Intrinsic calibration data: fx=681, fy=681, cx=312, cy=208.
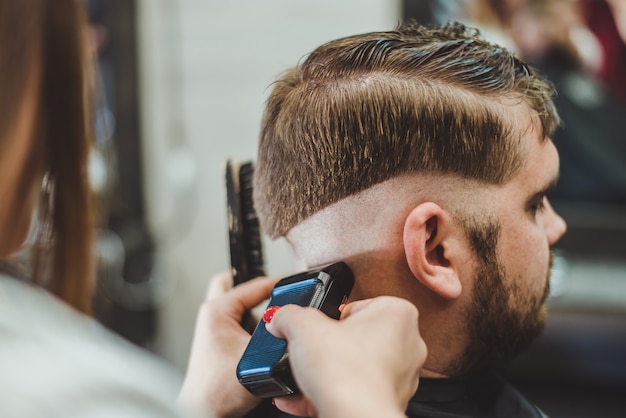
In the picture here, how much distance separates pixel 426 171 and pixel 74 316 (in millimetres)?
437

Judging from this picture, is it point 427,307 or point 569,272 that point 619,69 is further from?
point 427,307

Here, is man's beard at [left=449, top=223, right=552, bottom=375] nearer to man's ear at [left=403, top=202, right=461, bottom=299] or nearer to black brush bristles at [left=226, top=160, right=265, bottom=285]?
man's ear at [left=403, top=202, right=461, bottom=299]

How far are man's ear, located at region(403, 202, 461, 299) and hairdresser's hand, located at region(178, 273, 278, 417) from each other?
0.70 ft

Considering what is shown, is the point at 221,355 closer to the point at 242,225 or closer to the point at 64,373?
the point at 242,225

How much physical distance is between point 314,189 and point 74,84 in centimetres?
38

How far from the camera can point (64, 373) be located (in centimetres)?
46

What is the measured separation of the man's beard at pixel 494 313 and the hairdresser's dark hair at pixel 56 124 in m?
0.57

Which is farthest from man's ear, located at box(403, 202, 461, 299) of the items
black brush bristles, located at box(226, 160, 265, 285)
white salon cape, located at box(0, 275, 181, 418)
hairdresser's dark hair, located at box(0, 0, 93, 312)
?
hairdresser's dark hair, located at box(0, 0, 93, 312)

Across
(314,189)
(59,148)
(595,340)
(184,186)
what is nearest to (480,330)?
(314,189)

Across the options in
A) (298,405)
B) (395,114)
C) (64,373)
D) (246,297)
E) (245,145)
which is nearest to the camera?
(64,373)

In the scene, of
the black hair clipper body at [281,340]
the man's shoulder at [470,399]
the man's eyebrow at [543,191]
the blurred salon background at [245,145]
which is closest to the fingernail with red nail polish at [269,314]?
the black hair clipper body at [281,340]

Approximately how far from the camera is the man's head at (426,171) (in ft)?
2.68

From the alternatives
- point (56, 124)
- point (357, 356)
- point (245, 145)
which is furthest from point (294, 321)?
point (245, 145)

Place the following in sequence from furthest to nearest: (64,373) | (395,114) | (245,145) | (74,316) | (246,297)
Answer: (245,145) → (246,297) → (395,114) → (74,316) → (64,373)
